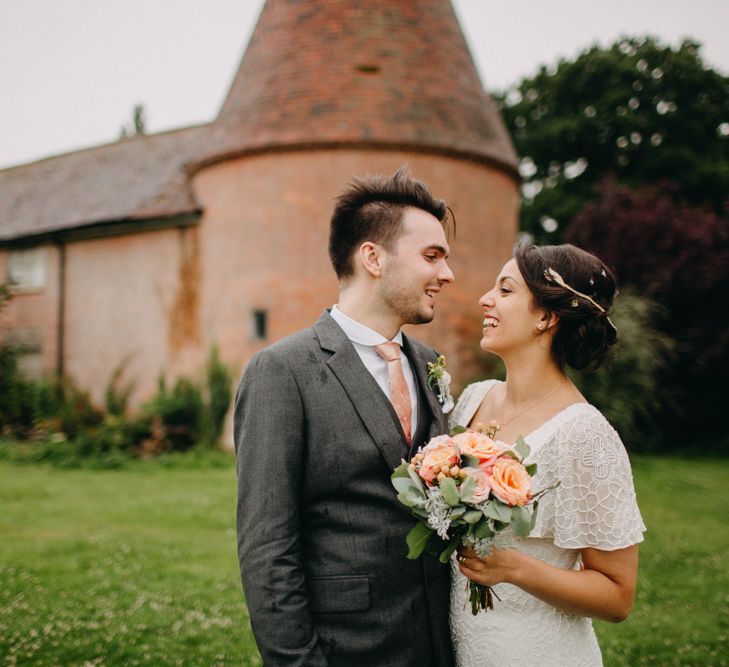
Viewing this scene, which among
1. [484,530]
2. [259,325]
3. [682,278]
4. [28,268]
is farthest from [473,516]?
[28,268]

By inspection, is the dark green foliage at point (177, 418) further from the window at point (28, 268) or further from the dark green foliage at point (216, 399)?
the window at point (28, 268)

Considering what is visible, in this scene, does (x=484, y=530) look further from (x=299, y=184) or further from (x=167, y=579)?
(x=299, y=184)

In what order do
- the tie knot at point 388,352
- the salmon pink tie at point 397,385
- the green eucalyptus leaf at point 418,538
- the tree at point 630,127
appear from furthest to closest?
the tree at point 630,127 < the tie knot at point 388,352 < the salmon pink tie at point 397,385 < the green eucalyptus leaf at point 418,538

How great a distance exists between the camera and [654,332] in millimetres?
16250

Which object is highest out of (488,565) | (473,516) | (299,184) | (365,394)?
(299,184)

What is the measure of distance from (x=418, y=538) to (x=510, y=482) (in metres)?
0.35

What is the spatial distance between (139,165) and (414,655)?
21.6 meters

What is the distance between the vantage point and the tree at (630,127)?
25609 mm

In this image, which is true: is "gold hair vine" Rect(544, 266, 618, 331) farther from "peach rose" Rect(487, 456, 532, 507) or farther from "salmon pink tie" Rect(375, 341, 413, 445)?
"peach rose" Rect(487, 456, 532, 507)

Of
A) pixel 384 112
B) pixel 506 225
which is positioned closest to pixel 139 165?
pixel 384 112

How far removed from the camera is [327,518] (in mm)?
2553

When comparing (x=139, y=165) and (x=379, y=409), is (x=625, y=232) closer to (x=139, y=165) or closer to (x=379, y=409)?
(x=139, y=165)

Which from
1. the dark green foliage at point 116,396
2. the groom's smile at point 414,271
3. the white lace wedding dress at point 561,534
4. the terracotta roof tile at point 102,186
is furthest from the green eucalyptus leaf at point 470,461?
the dark green foliage at point 116,396

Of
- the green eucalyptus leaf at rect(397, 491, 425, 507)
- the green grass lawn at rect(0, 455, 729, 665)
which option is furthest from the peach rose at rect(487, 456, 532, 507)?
the green grass lawn at rect(0, 455, 729, 665)
